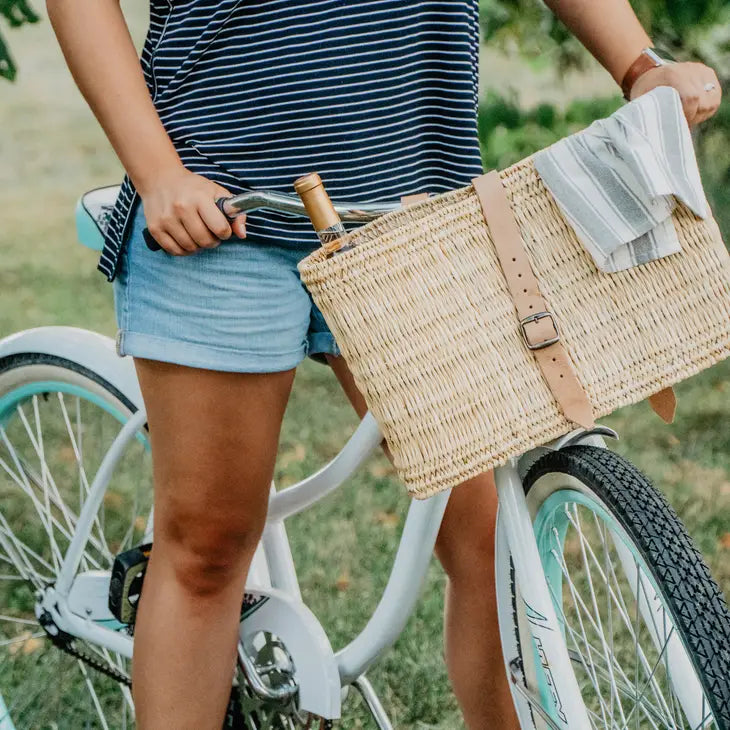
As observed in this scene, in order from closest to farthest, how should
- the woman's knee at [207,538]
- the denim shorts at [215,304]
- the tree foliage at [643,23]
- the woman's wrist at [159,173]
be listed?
the woman's wrist at [159,173], the denim shorts at [215,304], the woman's knee at [207,538], the tree foliage at [643,23]

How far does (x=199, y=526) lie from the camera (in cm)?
166

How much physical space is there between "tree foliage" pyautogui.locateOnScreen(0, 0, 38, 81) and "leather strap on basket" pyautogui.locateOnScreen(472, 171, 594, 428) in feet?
5.93

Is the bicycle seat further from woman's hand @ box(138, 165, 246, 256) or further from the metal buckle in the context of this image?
the metal buckle

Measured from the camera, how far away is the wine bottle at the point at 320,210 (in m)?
1.26

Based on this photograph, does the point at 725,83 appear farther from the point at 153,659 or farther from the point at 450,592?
the point at 153,659

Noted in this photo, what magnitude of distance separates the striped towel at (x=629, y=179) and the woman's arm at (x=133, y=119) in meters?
0.41

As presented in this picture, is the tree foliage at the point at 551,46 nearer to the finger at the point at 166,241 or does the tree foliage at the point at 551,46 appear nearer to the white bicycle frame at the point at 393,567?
the white bicycle frame at the point at 393,567

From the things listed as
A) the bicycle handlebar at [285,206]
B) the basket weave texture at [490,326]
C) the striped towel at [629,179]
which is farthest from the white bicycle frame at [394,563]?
the striped towel at [629,179]

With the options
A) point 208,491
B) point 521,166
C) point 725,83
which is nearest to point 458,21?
point 521,166

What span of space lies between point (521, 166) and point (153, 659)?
94cm

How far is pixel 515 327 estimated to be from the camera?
1.28 meters

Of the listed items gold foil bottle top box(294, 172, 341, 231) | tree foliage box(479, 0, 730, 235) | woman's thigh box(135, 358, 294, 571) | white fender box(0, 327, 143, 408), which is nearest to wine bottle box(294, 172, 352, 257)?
gold foil bottle top box(294, 172, 341, 231)

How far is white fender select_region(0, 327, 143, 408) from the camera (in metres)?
2.08

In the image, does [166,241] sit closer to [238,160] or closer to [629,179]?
[238,160]
